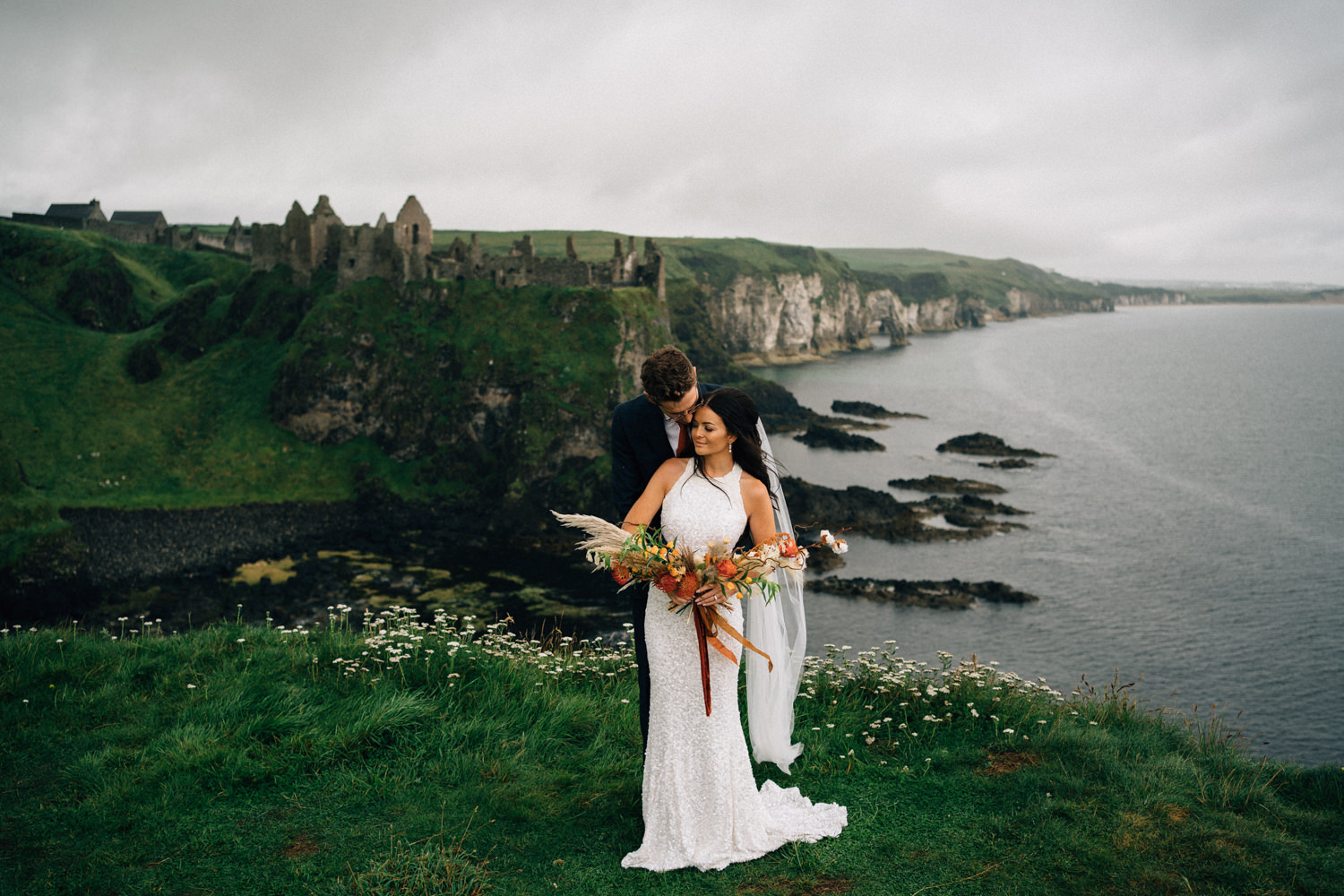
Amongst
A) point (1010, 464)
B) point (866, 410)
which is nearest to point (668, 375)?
point (1010, 464)

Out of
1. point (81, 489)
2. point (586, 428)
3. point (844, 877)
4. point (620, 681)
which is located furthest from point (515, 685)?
point (81, 489)

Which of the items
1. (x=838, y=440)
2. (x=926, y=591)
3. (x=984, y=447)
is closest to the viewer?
(x=926, y=591)

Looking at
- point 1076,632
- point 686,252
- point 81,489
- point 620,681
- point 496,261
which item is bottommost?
point 1076,632

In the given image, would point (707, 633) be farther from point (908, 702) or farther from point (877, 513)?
point (877, 513)

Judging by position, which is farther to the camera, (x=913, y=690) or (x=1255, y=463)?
(x=1255, y=463)

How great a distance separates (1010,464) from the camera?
200 feet

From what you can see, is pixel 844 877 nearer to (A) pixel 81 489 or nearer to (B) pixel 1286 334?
(A) pixel 81 489

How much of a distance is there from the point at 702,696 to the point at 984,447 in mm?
66261

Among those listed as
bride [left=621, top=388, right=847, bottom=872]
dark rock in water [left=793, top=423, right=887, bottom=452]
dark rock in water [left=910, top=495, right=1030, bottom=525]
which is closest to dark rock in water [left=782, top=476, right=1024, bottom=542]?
dark rock in water [left=910, top=495, right=1030, bottom=525]

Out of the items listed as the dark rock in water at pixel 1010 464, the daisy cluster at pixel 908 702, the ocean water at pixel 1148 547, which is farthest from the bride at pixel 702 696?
the dark rock in water at pixel 1010 464

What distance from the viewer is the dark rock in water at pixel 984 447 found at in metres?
64.6

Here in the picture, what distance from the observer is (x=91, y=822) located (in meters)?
5.42

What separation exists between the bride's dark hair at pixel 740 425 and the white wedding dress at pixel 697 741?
89mm

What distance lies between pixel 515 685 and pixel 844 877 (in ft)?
12.2
